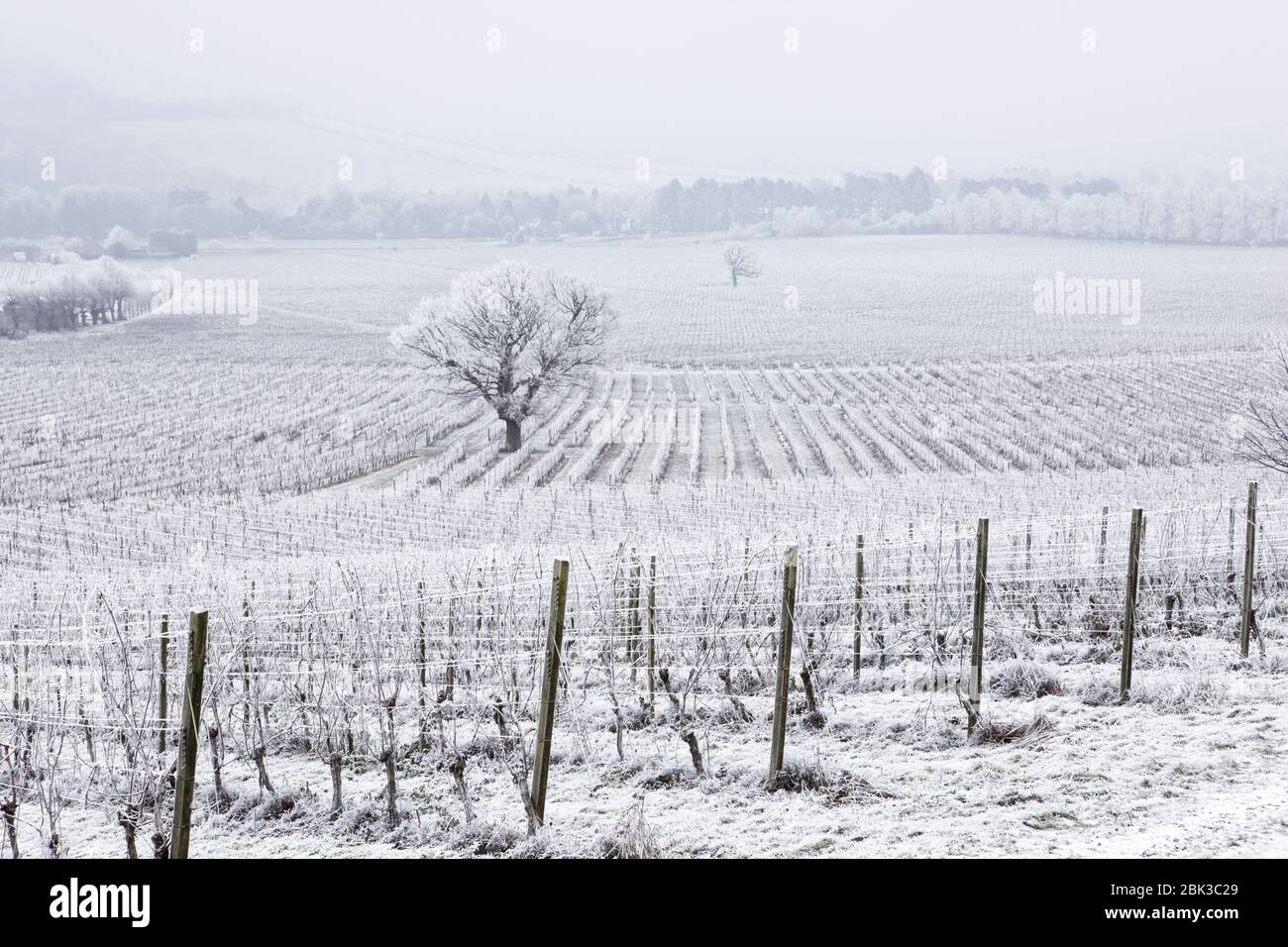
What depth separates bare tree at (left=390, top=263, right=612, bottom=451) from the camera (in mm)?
A: 39156

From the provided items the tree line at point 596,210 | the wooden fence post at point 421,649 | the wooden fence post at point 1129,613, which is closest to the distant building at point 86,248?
the tree line at point 596,210

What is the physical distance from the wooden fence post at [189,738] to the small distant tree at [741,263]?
11102 cm

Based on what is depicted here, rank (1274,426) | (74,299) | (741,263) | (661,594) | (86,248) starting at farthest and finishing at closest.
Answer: (86,248) < (741,263) < (74,299) < (1274,426) < (661,594)

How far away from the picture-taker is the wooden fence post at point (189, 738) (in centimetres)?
617

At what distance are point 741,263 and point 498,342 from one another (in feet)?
265

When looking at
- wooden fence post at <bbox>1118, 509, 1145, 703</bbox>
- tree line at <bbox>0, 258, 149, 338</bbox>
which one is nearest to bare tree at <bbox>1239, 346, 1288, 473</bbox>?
wooden fence post at <bbox>1118, 509, 1145, 703</bbox>

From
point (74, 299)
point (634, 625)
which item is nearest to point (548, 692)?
point (634, 625)

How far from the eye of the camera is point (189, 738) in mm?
6332

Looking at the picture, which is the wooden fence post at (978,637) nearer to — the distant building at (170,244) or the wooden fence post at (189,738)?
the wooden fence post at (189,738)

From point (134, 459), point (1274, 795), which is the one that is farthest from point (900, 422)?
point (1274, 795)

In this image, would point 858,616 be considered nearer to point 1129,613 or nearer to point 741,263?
point 1129,613
